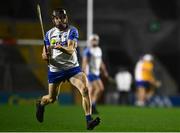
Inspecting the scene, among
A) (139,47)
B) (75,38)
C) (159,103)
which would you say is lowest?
(159,103)

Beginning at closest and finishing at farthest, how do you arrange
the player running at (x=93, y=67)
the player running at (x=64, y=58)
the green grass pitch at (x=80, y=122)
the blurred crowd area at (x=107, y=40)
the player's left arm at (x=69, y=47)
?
the player's left arm at (x=69, y=47) → the player running at (x=64, y=58) → the green grass pitch at (x=80, y=122) → the player running at (x=93, y=67) → the blurred crowd area at (x=107, y=40)

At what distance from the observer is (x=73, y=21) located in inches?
1160

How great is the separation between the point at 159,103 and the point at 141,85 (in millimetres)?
1054

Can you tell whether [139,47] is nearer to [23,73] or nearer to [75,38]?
[23,73]

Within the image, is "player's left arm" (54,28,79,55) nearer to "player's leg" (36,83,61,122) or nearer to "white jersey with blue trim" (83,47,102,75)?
"player's leg" (36,83,61,122)

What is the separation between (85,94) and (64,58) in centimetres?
81

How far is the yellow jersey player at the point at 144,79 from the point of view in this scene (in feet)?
97.4

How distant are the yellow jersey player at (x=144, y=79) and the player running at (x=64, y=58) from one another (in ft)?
45.9

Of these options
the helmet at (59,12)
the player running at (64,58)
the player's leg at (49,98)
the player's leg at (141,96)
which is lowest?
the player's leg at (141,96)

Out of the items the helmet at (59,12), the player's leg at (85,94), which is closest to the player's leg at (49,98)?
the player's leg at (85,94)

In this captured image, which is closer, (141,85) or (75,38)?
(75,38)

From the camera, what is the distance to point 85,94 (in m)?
15.3

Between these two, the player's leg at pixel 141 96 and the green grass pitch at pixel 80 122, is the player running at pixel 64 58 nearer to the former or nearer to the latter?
the green grass pitch at pixel 80 122

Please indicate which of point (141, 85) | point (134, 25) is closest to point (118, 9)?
point (134, 25)
